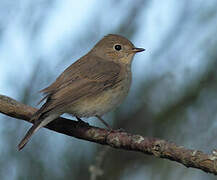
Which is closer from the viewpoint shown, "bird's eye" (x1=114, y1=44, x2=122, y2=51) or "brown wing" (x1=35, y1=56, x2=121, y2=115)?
"brown wing" (x1=35, y1=56, x2=121, y2=115)

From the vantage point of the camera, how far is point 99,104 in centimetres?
534

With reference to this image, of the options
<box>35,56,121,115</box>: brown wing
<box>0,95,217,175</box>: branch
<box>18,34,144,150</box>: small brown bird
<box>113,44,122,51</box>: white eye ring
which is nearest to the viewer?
<box>0,95,217,175</box>: branch

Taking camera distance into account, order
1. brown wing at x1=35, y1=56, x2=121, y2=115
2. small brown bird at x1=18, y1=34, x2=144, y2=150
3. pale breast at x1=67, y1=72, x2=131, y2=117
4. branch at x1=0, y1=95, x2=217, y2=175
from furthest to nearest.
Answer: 1. pale breast at x1=67, y1=72, x2=131, y2=117
2. brown wing at x1=35, y1=56, x2=121, y2=115
3. small brown bird at x1=18, y1=34, x2=144, y2=150
4. branch at x1=0, y1=95, x2=217, y2=175

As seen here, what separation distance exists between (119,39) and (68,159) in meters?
1.59

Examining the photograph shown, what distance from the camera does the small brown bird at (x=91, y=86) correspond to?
4893mm

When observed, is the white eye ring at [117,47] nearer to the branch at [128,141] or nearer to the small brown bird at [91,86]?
the small brown bird at [91,86]

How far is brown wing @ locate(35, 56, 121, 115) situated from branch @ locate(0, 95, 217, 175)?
0.19 metres

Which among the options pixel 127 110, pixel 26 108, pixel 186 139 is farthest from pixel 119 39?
pixel 26 108

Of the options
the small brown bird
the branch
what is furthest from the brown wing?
the branch

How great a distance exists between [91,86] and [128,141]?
1.41 metres

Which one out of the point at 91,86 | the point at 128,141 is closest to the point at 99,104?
the point at 91,86

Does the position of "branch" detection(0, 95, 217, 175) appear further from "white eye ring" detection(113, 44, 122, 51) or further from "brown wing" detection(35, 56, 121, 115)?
"white eye ring" detection(113, 44, 122, 51)

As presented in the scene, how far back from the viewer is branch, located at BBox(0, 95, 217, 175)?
146 inches

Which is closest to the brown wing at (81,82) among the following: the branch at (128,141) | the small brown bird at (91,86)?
the small brown bird at (91,86)
